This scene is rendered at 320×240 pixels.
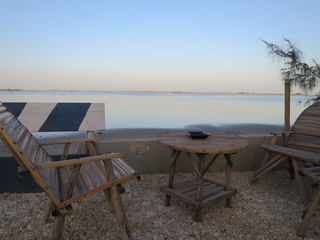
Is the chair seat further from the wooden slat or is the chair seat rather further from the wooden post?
the wooden post

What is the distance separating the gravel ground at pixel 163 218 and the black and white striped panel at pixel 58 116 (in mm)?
994

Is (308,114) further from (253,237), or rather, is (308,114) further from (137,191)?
(137,191)

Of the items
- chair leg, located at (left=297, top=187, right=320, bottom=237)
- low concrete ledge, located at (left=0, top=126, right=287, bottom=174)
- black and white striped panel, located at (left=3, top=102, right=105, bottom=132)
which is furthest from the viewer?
low concrete ledge, located at (left=0, top=126, right=287, bottom=174)

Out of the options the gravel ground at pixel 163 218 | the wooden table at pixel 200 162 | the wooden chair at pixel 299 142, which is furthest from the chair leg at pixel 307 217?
the wooden chair at pixel 299 142

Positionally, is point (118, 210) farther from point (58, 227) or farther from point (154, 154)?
point (154, 154)

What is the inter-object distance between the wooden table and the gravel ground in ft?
0.58

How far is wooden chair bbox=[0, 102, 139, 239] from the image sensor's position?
5.97 ft

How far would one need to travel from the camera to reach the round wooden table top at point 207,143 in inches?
103

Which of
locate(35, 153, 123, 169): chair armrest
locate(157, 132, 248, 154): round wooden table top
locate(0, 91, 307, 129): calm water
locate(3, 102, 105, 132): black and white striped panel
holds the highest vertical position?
locate(3, 102, 105, 132): black and white striped panel

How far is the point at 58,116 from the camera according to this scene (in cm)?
375

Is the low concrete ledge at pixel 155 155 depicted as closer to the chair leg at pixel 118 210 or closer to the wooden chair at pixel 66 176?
the wooden chair at pixel 66 176

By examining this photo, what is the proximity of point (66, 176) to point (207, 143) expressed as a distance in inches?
62.6

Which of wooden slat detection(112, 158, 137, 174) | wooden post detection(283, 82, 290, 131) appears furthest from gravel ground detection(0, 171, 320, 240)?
wooden post detection(283, 82, 290, 131)

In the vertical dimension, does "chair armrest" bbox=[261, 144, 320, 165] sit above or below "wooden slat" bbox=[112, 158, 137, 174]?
below
